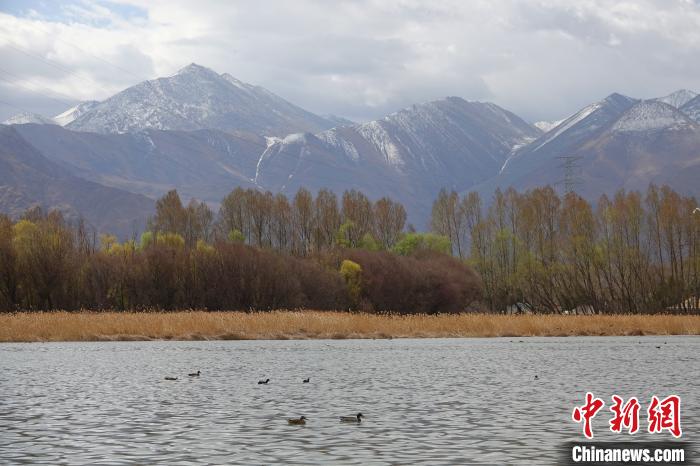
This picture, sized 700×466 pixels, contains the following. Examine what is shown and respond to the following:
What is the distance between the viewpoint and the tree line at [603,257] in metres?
110

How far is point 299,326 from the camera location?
6359 cm

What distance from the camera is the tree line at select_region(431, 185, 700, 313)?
110 meters

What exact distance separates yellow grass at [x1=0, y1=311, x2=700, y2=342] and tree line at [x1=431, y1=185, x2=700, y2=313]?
35.8 meters

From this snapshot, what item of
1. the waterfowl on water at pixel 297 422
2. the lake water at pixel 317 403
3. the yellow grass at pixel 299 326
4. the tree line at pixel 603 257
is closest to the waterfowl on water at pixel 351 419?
the lake water at pixel 317 403

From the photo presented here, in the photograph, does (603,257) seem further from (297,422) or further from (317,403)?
(297,422)

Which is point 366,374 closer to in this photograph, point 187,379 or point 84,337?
point 187,379

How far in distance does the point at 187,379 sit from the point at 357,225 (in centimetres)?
12732

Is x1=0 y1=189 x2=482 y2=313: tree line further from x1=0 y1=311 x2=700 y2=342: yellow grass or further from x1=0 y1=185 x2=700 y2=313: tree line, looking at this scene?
x1=0 y1=311 x2=700 y2=342: yellow grass

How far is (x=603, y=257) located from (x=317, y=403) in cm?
10002

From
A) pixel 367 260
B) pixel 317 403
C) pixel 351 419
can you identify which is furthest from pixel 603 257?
pixel 351 419

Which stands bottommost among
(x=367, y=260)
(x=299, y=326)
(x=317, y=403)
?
(x=317, y=403)

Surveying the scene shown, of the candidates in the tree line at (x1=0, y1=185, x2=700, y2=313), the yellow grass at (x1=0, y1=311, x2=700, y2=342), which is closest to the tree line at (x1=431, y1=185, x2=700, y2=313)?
the tree line at (x1=0, y1=185, x2=700, y2=313)

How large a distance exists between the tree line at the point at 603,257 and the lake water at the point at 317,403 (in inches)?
2675

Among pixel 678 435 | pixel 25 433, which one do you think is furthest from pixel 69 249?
pixel 678 435
